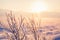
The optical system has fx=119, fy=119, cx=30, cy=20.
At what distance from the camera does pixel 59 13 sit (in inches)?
59.3

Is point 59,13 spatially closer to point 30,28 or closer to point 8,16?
point 30,28

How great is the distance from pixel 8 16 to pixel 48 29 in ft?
1.71

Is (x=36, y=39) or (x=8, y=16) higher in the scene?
(x=8, y=16)

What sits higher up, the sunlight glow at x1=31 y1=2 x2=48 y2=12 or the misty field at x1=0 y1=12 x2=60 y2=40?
the sunlight glow at x1=31 y1=2 x2=48 y2=12

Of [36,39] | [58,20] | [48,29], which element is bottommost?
[36,39]

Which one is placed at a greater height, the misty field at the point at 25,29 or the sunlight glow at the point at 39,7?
the sunlight glow at the point at 39,7

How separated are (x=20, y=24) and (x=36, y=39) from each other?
27 cm

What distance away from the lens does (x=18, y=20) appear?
1.47 m

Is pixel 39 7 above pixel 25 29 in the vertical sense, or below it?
above

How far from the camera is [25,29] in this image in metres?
1.47

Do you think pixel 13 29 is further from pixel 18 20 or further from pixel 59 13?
pixel 59 13

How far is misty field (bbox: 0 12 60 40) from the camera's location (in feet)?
4.77

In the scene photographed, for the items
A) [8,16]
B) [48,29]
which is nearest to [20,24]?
[8,16]

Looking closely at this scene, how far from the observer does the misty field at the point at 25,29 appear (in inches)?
57.2
